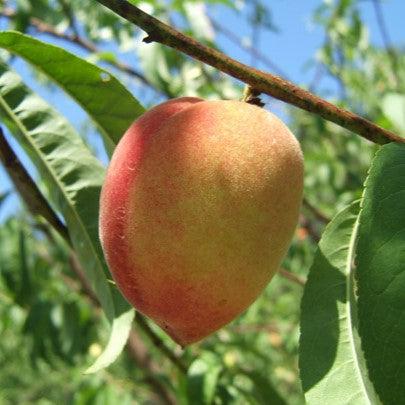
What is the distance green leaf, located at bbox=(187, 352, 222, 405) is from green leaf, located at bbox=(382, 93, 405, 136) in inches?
30.0

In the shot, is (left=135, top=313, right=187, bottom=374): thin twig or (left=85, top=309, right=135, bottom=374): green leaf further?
(left=135, top=313, right=187, bottom=374): thin twig

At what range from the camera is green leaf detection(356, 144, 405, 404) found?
625 millimetres

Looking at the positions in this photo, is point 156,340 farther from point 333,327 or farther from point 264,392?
point 333,327

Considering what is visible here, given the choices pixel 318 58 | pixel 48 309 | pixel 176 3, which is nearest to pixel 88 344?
pixel 48 309

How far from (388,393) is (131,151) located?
35 centimetres

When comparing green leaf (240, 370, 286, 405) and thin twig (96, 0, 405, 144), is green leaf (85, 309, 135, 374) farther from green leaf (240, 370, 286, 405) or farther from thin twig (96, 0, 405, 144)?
green leaf (240, 370, 286, 405)

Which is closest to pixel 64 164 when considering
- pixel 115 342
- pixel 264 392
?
pixel 115 342

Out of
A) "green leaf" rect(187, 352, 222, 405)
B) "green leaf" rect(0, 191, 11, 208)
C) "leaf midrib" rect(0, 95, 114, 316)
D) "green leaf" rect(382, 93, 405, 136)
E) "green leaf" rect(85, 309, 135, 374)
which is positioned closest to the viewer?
"green leaf" rect(85, 309, 135, 374)

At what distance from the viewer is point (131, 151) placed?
2.34 ft

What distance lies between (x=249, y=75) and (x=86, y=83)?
0.26 metres

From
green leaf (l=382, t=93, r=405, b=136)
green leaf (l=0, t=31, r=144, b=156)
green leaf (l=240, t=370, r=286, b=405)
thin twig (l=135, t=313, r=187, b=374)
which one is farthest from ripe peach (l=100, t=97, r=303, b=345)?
green leaf (l=382, t=93, r=405, b=136)

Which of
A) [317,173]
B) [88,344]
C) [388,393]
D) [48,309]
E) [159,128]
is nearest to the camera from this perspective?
[388,393]

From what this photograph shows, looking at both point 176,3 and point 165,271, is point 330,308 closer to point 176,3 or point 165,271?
point 165,271

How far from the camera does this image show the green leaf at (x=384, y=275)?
0.62 metres
